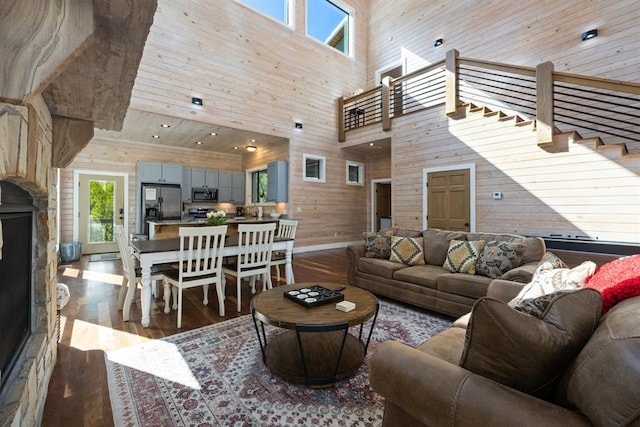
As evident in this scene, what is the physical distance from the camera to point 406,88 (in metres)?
7.54

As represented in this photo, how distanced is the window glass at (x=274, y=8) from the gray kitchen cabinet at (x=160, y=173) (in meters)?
4.19

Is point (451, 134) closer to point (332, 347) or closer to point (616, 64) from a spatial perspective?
point (616, 64)

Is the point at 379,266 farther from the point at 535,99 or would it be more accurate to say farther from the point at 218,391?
the point at 535,99

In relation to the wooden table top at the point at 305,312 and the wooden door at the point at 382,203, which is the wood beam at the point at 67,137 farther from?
the wooden door at the point at 382,203

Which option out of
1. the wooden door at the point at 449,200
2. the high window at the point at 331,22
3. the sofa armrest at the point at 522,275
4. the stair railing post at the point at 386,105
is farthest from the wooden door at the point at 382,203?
the sofa armrest at the point at 522,275

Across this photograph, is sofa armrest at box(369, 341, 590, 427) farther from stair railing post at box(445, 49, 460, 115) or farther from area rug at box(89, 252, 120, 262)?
area rug at box(89, 252, 120, 262)

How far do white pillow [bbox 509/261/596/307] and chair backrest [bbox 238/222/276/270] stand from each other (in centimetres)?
249

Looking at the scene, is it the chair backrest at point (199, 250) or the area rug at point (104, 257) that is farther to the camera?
the area rug at point (104, 257)

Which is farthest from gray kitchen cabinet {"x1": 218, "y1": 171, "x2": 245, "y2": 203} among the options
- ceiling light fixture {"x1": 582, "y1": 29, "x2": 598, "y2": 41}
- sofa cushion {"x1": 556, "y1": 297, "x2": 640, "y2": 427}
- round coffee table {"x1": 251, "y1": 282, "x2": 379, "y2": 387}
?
sofa cushion {"x1": 556, "y1": 297, "x2": 640, "y2": 427}

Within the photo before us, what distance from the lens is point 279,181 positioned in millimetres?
7066

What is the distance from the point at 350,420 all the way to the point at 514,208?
4.78 meters

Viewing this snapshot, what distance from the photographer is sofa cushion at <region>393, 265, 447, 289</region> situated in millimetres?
3053

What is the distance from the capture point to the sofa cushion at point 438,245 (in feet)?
11.5

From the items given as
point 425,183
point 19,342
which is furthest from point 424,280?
point 425,183
